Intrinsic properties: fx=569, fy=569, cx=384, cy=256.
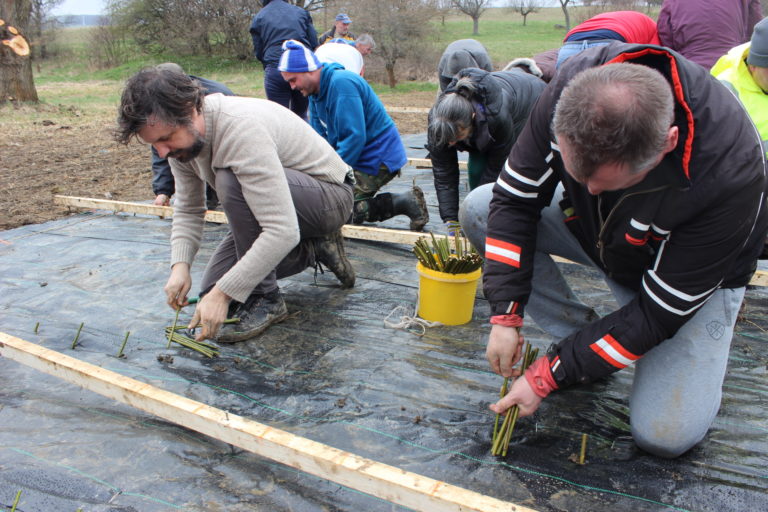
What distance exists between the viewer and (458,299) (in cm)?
245

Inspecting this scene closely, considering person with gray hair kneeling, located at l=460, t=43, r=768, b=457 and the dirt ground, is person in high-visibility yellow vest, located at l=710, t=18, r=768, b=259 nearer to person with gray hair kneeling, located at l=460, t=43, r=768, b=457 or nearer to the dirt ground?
person with gray hair kneeling, located at l=460, t=43, r=768, b=457

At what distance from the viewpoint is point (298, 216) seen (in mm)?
2486

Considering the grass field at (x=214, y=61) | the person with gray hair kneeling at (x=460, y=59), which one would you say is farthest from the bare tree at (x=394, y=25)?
the person with gray hair kneeling at (x=460, y=59)

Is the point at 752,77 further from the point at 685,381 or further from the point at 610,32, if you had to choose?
the point at 685,381

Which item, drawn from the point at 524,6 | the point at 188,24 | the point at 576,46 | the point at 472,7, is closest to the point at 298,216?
the point at 576,46

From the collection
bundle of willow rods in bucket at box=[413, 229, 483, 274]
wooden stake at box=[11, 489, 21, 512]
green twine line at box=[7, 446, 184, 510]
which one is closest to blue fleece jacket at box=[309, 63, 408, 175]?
bundle of willow rods in bucket at box=[413, 229, 483, 274]

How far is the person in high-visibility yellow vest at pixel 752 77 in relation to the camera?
2326 millimetres

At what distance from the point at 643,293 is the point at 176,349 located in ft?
5.82

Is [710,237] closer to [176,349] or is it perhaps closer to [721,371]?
[721,371]

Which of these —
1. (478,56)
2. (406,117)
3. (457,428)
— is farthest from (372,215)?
(406,117)

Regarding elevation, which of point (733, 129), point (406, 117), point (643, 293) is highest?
point (733, 129)

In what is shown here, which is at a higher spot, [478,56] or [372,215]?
[478,56]

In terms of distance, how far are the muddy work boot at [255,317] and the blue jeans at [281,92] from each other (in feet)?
9.76

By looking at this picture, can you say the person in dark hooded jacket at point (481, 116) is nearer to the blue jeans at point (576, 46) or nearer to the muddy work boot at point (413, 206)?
the blue jeans at point (576, 46)
